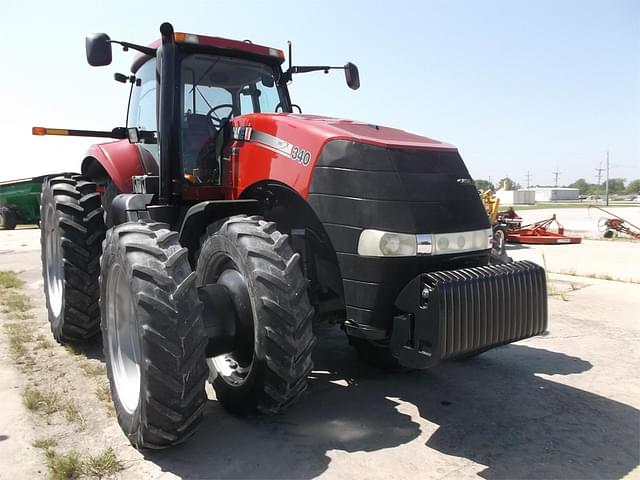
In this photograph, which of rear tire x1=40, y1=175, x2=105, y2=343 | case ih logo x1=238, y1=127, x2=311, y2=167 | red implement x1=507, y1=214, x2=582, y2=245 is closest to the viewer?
case ih logo x1=238, y1=127, x2=311, y2=167

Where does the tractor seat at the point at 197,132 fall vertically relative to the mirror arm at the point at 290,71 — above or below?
below

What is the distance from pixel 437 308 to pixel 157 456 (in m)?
1.69

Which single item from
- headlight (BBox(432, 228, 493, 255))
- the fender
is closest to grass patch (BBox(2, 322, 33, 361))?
the fender

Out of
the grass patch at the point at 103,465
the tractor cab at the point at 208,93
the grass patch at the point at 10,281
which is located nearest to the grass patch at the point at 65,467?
the grass patch at the point at 103,465

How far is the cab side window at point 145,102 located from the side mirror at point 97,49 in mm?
594

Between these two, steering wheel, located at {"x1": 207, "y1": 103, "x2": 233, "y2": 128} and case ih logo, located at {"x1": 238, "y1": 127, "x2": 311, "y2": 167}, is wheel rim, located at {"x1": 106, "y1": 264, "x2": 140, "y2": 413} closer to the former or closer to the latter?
case ih logo, located at {"x1": 238, "y1": 127, "x2": 311, "y2": 167}

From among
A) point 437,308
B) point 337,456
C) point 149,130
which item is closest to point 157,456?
point 337,456

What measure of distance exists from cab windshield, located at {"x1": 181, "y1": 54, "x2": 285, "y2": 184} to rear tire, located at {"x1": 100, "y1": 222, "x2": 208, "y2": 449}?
1191 mm

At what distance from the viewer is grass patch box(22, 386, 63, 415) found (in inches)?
134

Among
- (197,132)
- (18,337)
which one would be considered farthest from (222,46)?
(18,337)

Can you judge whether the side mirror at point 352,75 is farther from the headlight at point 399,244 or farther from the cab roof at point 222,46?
the headlight at point 399,244

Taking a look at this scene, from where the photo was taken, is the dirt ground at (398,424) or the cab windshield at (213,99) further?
the cab windshield at (213,99)

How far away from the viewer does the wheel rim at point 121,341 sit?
3.12 metres

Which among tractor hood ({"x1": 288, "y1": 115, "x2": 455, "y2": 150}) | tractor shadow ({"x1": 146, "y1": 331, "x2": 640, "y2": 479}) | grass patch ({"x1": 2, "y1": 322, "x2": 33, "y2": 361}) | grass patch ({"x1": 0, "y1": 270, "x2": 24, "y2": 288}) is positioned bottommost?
tractor shadow ({"x1": 146, "y1": 331, "x2": 640, "y2": 479})
